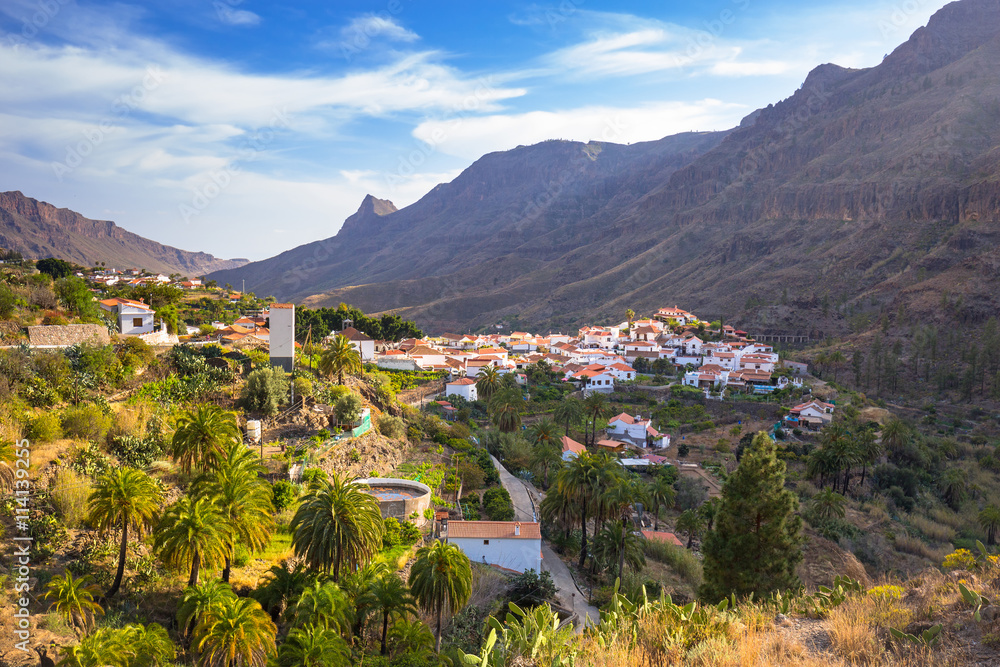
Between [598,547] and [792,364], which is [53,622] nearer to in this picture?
[598,547]

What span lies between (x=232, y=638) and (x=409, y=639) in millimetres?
4764

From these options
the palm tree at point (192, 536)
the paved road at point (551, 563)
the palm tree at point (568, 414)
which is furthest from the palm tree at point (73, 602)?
the palm tree at point (568, 414)

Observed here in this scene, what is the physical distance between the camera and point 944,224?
100750mm

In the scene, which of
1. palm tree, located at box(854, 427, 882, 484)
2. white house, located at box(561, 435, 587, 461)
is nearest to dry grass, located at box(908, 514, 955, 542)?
palm tree, located at box(854, 427, 882, 484)

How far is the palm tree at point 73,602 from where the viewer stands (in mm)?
12094

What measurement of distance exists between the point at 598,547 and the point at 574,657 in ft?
65.6

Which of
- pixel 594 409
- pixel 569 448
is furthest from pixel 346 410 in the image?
pixel 594 409

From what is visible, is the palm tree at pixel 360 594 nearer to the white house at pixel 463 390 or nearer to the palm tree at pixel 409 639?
the palm tree at pixel 409 639

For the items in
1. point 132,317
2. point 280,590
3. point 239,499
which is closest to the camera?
point 239,499

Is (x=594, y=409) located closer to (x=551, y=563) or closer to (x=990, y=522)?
(x=551, y=563)

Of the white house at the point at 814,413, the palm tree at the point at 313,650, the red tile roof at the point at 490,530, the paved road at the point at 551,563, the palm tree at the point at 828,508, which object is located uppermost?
the palm tree at the point at 313,650

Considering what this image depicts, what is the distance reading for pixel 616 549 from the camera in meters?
23.9

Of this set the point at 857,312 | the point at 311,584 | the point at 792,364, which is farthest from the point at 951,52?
the point at 311,584

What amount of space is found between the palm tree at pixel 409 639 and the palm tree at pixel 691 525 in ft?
69.7
